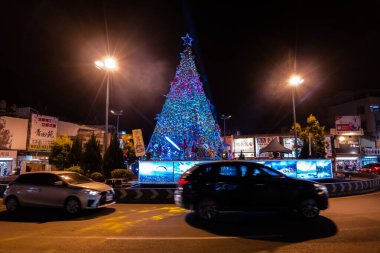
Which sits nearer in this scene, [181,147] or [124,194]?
[124,194]

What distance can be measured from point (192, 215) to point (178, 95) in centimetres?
1363

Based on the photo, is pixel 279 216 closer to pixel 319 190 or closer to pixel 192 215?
pixel 319 190

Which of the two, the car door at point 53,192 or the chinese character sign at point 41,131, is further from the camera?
the chinese character sign at point 41,131

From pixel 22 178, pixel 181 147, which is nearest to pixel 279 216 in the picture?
pixel 22 178

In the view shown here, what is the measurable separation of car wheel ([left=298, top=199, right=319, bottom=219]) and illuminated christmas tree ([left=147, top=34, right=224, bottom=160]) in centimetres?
1307

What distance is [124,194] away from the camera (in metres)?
12.8

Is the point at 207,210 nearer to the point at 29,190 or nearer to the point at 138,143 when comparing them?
the point at 29,190

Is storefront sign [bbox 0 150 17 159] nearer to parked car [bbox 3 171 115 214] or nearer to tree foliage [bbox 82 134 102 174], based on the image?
tree foliage [bbox 82 134 102 174]

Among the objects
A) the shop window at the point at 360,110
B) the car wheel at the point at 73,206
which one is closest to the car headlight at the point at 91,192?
the car wheel at the point at 73,206

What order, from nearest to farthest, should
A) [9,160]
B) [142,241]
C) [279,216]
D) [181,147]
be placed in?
1. [142,241]
2. [279,216]
3. [181,147]
4. [9,160]

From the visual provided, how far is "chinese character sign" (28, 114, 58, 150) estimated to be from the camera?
117 feet

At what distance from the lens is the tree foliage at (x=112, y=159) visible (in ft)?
61.7

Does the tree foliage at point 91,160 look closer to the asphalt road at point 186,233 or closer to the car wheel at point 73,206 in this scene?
the asphalt road at point 186,233

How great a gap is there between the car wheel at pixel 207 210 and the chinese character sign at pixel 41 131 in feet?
113
